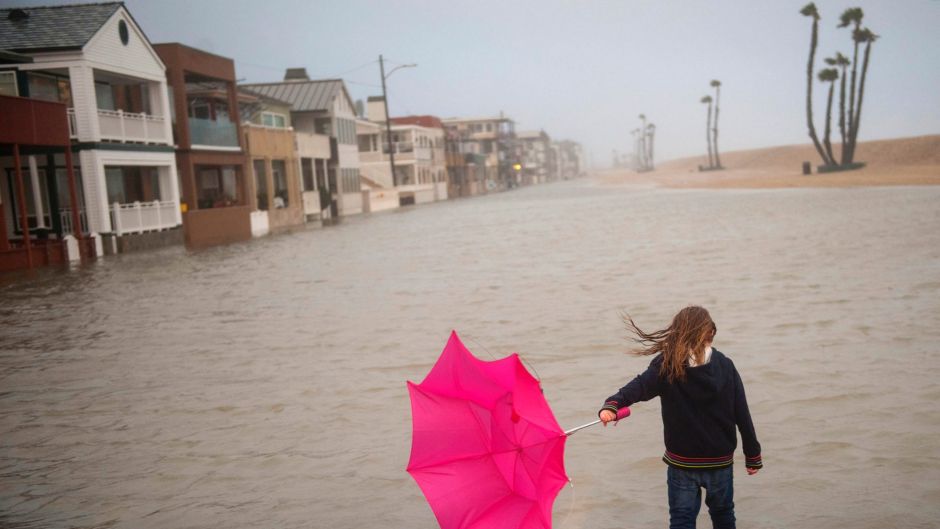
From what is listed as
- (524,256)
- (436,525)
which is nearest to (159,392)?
(436,525)

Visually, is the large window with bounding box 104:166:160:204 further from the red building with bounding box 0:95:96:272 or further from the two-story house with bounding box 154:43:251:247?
the red building with bounding box 0:95:96:272

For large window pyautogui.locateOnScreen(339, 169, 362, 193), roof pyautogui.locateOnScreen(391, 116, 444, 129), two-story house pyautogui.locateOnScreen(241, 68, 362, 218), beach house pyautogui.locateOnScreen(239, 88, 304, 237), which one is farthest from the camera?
roof pyautogui.locateOnScreen(391, 116, 444, 129)

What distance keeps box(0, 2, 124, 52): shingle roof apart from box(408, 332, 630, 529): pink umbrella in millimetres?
28207

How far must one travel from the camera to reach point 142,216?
31.6m

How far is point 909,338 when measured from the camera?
9586 mm

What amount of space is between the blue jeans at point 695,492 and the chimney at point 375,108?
302ft

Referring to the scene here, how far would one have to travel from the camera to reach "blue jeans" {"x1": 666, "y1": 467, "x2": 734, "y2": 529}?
13.4ft

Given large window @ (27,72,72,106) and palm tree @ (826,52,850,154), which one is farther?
palm tree @ (826,52,850,154)

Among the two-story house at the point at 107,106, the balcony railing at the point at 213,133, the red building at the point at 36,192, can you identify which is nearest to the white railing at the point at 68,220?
the red building at the point at 36,192

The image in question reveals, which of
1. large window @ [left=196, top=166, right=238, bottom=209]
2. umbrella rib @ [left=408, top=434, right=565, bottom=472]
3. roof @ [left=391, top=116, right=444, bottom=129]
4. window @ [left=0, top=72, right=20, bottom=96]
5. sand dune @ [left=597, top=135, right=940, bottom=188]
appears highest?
roof @ [left=391, top=116, right=444, bottom=129]

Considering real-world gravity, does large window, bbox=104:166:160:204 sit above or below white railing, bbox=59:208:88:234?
above

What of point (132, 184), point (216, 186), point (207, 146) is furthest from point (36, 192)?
point (216, 186)

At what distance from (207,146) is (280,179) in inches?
502

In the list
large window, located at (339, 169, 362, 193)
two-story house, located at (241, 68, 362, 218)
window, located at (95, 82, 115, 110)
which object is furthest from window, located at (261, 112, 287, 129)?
window, located at (95, 82, 115, 110)
